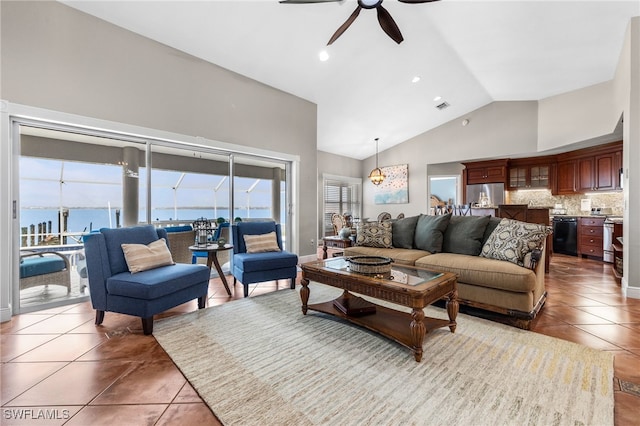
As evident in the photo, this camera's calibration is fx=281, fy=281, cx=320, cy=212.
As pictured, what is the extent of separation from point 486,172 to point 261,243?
253 inches

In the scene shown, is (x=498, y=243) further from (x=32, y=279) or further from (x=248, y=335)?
(x=32, y=279)

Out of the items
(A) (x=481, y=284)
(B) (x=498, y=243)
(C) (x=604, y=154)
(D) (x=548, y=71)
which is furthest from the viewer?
(C) (x=604, y=154)

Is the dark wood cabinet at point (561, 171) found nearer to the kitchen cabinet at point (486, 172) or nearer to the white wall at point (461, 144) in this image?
the kitchen cabinet at point (486, 172)

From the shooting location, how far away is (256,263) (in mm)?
3463

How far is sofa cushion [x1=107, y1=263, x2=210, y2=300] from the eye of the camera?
2.44m

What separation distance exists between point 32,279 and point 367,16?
16.7ft

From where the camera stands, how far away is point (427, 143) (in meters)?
7.95

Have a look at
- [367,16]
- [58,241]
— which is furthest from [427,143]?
[58,241]

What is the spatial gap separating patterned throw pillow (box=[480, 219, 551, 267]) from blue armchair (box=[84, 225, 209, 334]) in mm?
3125

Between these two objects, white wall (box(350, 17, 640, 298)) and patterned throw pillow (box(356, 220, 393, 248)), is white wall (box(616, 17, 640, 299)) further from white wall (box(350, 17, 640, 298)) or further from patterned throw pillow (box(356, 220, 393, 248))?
patterned throw pillow (box(356, 220, 393, 248))

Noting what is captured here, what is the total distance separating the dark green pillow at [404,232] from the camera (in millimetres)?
3934

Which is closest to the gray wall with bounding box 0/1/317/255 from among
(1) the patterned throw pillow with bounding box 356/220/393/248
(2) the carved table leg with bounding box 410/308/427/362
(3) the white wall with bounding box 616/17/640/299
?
(1) the patterned throw pillow with bounding box 356/220/393/248

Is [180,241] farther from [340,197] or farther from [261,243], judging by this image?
[340,197]

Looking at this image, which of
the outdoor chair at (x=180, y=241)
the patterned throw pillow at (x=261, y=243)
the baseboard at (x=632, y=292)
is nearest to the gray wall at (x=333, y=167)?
the patterned throw pillow at (x=261, y=243)
